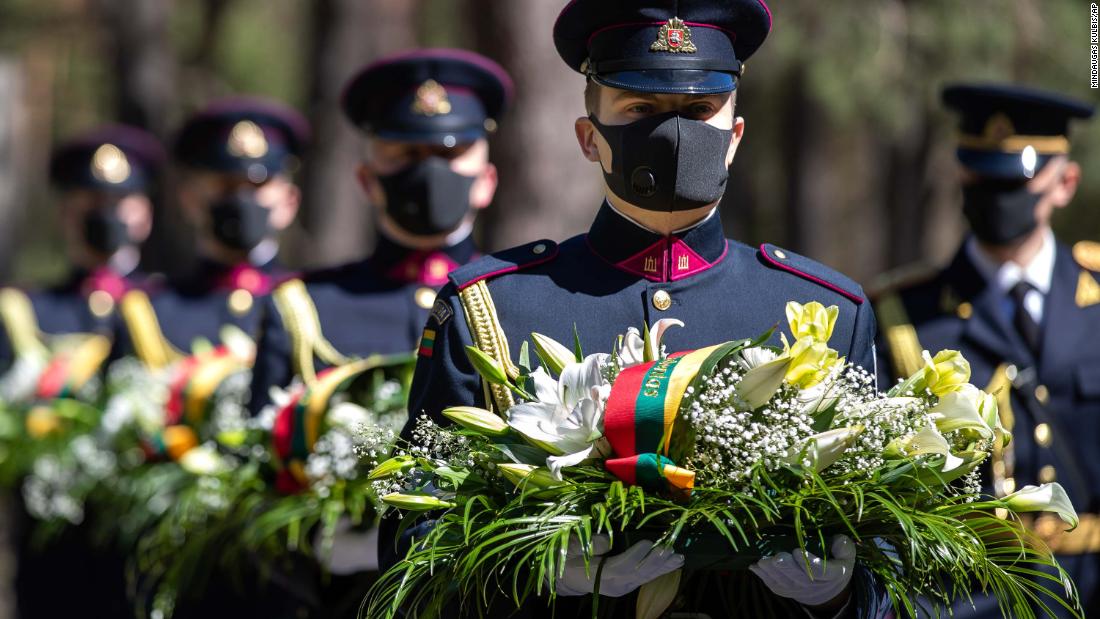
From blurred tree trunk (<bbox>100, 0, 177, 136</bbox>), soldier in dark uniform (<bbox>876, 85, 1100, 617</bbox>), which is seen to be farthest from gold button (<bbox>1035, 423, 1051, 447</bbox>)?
blurred tree trunk (<bbox>100, 0, 177, 136</bbox>)

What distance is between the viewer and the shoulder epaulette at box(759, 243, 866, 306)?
152 inches

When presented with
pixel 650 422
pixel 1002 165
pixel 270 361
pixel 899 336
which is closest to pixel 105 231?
pixel 270 361

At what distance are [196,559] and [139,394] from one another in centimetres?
182

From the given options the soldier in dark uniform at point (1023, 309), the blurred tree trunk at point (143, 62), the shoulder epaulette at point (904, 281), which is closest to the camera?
the soldier in dark uniform at point (1023, 309)

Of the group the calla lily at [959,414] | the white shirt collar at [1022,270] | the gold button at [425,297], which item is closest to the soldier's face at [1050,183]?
the white shirt collar at [1022,270]

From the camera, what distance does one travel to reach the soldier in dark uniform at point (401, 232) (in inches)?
222

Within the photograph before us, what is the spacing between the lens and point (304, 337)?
5684mm

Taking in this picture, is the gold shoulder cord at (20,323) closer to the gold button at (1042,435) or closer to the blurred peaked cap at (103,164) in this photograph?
the blurred peaked cap at (103,164)

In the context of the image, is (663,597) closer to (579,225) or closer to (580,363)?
(580,363)

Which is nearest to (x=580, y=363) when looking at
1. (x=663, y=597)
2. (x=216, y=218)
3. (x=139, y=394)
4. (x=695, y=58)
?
(x=663, y=597)

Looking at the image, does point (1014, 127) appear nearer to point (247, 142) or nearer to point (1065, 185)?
point (1065, 185)

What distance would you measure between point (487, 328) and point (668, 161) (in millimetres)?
500

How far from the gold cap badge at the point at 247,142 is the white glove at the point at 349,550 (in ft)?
10.6

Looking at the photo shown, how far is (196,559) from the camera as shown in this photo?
18.2ft
